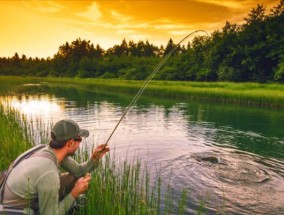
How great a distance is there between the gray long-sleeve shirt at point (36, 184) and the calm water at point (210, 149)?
2.40 m

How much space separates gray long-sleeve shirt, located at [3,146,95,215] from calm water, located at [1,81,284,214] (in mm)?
2399

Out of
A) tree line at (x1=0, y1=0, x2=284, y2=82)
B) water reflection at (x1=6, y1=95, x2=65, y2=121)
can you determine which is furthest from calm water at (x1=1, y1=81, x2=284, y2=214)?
tree line at (x1=0, y1=0, x2=284, y2=82)

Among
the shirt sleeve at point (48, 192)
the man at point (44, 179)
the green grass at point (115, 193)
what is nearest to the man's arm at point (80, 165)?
the green grass at point (115, 193)

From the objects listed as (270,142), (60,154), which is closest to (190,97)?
(270,142)

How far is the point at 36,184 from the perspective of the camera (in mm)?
3223

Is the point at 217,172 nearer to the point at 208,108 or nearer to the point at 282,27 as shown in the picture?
the point at 208,108

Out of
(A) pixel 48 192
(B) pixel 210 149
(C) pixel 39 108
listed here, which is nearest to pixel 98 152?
(A) pixel 48 192

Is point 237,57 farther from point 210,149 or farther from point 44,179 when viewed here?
point 44,179

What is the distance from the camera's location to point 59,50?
126 m

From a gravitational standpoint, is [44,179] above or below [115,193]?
above

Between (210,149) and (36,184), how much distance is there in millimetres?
10140

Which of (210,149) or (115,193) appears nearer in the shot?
(115,193)

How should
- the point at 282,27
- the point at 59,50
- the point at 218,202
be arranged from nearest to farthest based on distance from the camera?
the point at 218,202 → the point at 282,27 → the point at 59,50

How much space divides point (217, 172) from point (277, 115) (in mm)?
14591
